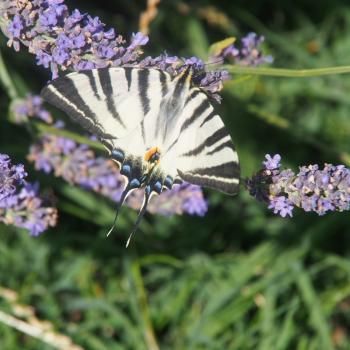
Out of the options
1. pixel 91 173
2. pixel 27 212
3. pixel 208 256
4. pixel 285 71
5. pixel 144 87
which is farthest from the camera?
pixel 208 256

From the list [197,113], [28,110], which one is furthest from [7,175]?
[28,110]

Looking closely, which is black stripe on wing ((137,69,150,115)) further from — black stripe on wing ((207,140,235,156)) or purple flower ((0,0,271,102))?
black stripe on wing ((207,140,235,156))

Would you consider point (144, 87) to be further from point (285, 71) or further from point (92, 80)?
point (285, 71)

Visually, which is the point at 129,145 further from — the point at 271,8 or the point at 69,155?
the point at 271,8

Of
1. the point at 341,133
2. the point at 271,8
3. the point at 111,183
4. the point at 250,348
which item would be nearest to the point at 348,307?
the point at 250,348

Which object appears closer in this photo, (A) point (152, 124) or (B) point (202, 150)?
(B) point (202, 150)

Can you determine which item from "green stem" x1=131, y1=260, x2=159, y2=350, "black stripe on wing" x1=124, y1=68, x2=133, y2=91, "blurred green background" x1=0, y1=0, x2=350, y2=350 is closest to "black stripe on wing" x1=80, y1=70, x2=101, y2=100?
"black stripe on wing" x1=124, y1=68, x2=133, y2=91

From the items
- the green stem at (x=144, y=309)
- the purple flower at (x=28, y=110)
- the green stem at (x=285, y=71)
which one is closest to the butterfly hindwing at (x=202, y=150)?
the green stem at (x=285, y=71)
